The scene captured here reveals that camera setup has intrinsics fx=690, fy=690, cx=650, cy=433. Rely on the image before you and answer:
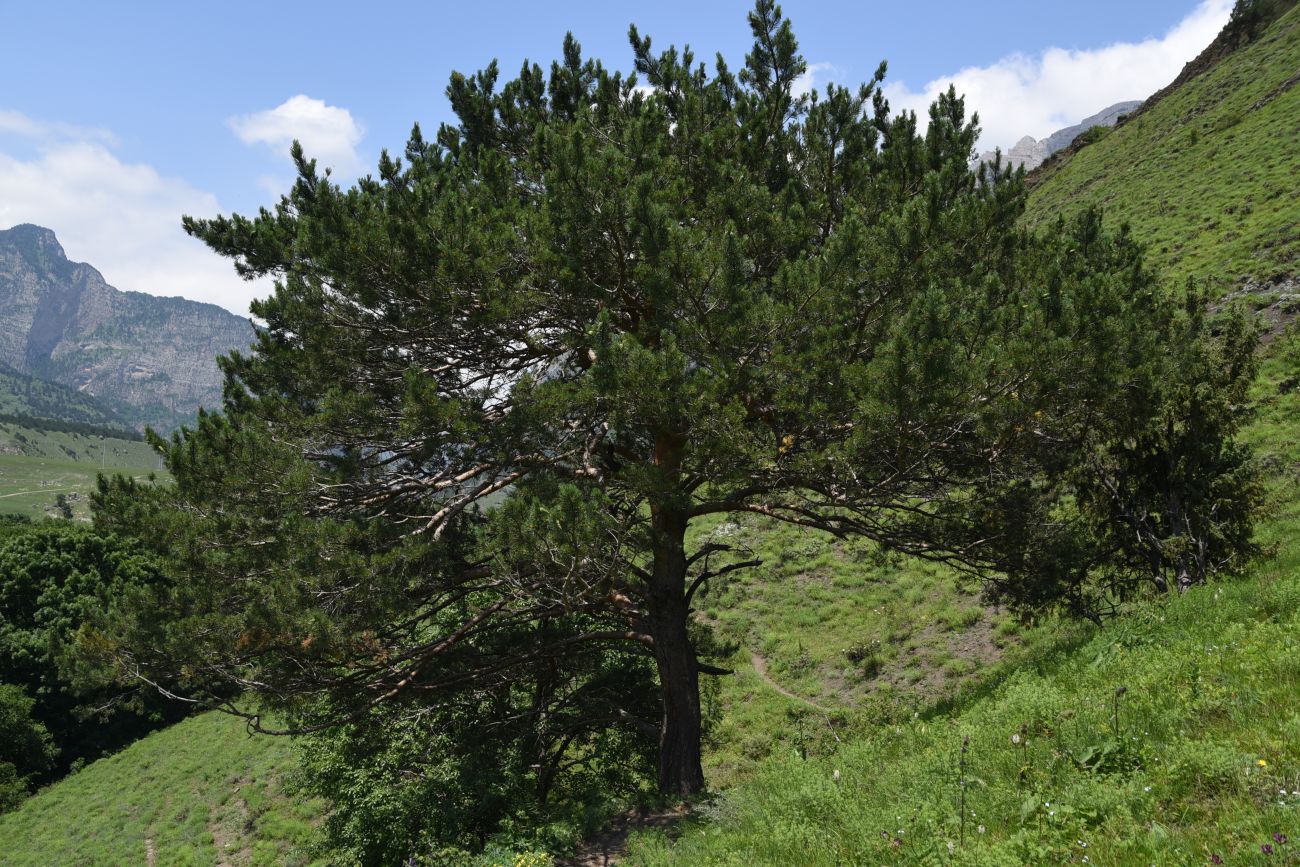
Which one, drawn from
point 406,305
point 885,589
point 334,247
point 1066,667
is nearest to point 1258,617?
point 1066,667

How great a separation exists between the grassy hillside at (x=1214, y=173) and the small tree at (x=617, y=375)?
1604 cm

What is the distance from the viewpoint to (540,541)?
25.9 feet

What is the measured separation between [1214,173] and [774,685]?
139 ft

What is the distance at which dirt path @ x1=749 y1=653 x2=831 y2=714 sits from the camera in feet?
56.7

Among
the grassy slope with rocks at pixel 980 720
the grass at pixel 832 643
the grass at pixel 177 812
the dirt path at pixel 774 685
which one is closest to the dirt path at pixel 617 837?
the grassy slope with rocks at pixel 980 720

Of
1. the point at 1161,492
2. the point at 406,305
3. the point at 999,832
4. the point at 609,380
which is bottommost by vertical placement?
the point at 999,832

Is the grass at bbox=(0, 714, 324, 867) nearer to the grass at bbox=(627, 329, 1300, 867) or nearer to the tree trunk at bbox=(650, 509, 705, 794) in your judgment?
the tree trunk at bbox=(650, 509, 705, 794)

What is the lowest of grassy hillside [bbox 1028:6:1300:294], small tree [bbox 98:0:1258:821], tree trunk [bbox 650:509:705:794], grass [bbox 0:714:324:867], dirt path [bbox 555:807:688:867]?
grass [bbox 0:714:324:867]

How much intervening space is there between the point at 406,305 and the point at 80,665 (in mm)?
6629

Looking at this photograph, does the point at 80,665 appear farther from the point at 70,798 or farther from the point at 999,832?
the point at 70,798

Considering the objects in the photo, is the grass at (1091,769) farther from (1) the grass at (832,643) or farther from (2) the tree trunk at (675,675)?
(1) the grass at (832,643)

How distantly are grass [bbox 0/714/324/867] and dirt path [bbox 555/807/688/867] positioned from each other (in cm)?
1202

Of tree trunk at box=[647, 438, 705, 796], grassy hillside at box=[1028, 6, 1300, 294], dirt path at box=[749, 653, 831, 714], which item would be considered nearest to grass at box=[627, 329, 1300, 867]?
tree trunk at box=[647, 438, 705, 796]

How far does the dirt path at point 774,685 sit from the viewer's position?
17.3m
